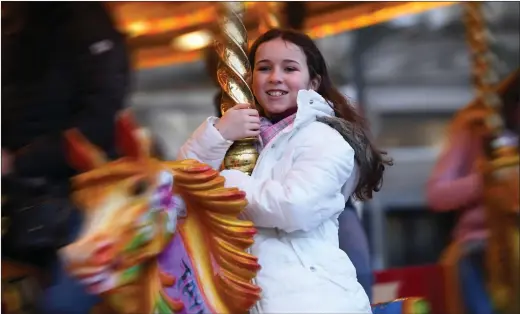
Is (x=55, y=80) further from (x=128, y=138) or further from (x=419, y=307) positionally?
(x=419, y=307)

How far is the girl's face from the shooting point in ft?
4.97

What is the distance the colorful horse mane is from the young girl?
5cm

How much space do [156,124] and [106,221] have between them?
5851mm

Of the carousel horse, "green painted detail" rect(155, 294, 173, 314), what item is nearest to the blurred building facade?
the carousel horse

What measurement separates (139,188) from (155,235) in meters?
0.08

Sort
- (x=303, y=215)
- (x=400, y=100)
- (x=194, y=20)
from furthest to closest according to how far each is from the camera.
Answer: (x=400, y=100)
(x=194, y=20)
(x=303, y=215)

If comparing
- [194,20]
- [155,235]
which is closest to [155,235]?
[155,235]

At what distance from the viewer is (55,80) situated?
1.77 metres

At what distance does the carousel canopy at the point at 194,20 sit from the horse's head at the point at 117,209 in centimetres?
133

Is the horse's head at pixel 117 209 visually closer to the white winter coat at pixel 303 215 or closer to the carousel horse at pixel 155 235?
the carousel horse at pixel 155 235

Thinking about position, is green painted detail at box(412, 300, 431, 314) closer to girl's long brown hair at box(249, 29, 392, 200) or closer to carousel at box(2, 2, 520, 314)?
carousel at box(2, 2, 520, 314)

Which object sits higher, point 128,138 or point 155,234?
point 128,138

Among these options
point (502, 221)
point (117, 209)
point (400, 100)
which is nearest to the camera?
point (117, 209)

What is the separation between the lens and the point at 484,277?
2.58 meters
